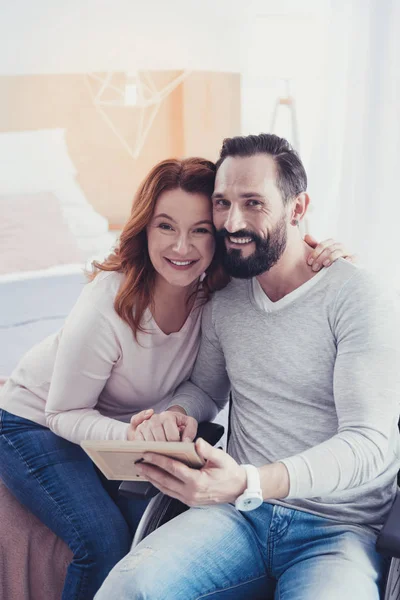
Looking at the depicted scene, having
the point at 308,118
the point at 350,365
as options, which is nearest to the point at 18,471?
the point at 350,365

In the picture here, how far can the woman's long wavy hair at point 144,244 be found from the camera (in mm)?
1712

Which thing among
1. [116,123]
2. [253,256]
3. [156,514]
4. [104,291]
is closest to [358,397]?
[253,256]

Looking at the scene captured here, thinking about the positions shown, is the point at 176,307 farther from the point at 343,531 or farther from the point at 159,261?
the point at 343,531

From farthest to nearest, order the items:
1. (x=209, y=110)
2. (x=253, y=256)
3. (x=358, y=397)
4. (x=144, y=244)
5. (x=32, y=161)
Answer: (x=209, y=110)
(x=32, y=161)
(x=144, y=244)
(x=253, y=256)
(x=358, y=397)

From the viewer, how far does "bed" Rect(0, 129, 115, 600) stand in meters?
1.67

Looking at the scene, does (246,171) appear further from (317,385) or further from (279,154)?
(317,385)

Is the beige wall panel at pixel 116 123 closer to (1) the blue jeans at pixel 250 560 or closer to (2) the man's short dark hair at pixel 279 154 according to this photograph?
(2) the man's short dark hair at pixel 279 154

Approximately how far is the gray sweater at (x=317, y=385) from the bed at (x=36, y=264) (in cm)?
46

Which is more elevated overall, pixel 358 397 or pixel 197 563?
pixel 358 397

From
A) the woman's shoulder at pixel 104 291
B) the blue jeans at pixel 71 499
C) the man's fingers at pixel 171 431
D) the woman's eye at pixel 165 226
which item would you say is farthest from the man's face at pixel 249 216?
the blue jeans at pixel 71 499

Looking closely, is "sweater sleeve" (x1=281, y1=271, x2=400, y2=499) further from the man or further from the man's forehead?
the man's forehead

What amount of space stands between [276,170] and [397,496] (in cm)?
75

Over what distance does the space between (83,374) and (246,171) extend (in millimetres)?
579

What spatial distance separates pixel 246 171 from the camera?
170cm
